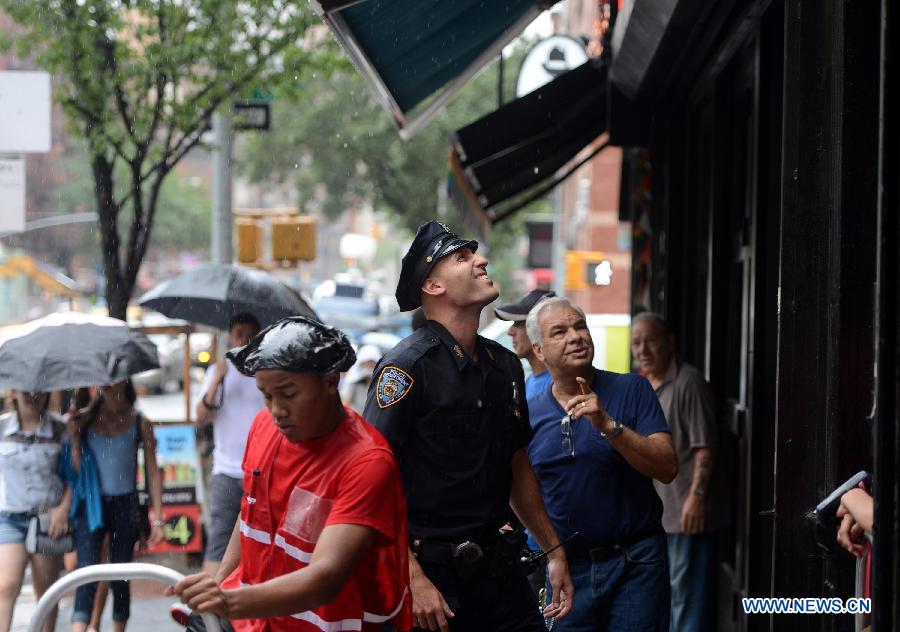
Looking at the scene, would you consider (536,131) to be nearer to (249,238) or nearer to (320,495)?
(320,495)

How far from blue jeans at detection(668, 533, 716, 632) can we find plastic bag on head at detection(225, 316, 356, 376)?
4.16 metres

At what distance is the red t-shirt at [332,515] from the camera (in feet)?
11.5

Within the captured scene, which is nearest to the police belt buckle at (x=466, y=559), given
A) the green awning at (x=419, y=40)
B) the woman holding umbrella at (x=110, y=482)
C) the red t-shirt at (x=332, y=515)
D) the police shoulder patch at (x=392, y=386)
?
the police shoulder patch at (x=392, y=386)

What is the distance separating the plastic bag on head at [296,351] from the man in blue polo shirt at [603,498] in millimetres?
1810

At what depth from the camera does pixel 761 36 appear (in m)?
6.60

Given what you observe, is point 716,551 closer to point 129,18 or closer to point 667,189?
point 667,189

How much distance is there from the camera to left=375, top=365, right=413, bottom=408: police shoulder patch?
4434 millimetres

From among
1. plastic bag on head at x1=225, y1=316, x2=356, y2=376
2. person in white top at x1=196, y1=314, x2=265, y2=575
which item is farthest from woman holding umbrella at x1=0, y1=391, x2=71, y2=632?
plastic bag on head at x1=225, y1=316, x2=356, y2=376

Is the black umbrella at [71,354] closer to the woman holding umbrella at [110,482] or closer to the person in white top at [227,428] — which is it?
the woman holding umbrella at [110,482]

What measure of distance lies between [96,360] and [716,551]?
3962 mm

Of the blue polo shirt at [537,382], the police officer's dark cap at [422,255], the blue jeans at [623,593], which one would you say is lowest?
the blue jeans at [623,593]

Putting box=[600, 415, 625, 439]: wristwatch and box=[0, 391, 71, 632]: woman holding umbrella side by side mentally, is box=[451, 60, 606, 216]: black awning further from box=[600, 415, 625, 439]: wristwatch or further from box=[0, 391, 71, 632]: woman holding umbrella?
box=[600, 415, 625, 439]: wristwatch

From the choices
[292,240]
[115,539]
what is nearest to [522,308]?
[115,539]

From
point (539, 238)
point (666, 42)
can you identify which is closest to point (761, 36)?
point (666, 42)
